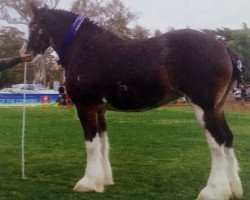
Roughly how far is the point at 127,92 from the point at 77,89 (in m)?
0.86

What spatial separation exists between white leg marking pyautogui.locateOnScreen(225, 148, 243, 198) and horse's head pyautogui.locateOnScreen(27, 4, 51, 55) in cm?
357

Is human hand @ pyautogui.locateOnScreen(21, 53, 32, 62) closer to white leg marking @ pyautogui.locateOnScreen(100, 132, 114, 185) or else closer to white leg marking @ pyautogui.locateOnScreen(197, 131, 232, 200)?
white leg marking @ pyautogui.locateOnScreen(100, 132, 114, 185)

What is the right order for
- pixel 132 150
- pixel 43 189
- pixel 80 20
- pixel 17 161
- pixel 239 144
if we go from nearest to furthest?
1. pixel 43 189
2. pixel 80 20
3. pixel 17 161
4. pixel 132 150
5. pixel 239 144

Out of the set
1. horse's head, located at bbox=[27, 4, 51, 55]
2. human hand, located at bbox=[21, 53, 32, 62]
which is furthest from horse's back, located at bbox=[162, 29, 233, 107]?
human hand, located at bbox=[21, 53, 32, 62]

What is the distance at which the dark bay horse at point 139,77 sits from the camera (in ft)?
21.4

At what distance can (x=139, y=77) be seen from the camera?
6.91 meters

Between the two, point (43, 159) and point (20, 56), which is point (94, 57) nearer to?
point (20, 56)

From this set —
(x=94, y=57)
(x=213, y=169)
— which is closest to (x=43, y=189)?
(x=94, y=57)

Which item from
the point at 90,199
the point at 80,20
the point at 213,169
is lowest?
the point at 90,199

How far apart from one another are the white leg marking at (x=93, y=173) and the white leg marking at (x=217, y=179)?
5.51 ft

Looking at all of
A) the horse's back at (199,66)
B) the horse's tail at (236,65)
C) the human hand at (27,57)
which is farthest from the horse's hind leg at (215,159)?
the human hand at (27,57)

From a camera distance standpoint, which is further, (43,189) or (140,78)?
(43,189)

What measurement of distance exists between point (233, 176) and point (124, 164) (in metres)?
3.41

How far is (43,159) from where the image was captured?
10680mm
